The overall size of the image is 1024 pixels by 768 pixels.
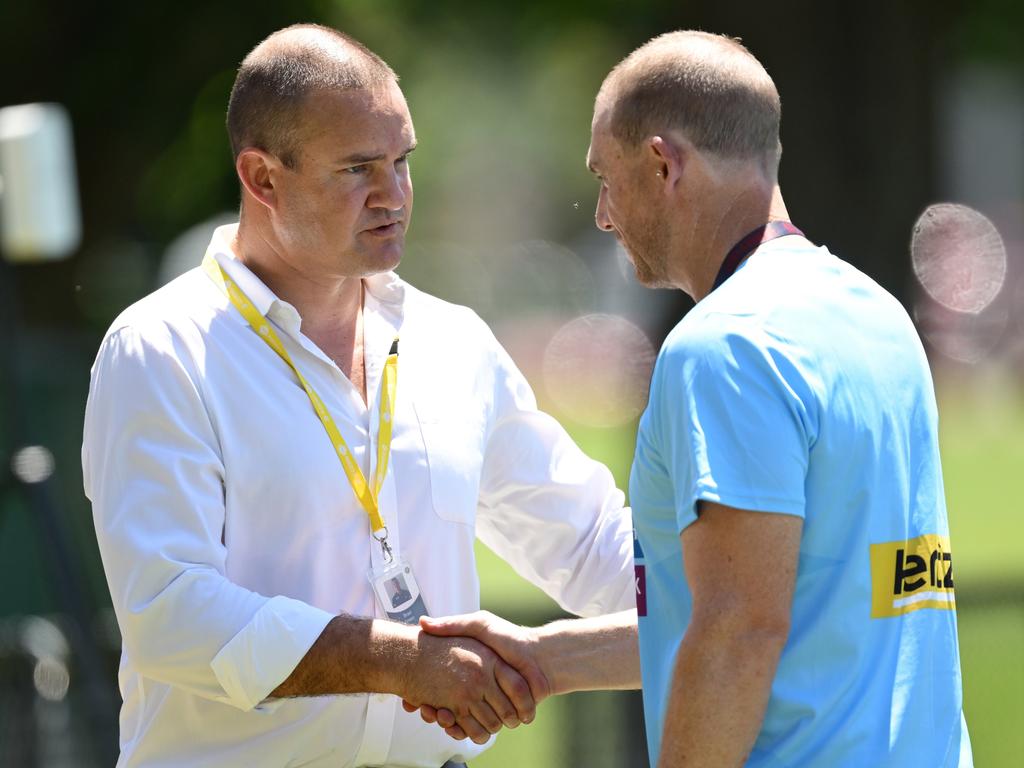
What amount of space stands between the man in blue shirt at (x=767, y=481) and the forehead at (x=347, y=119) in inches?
30.3

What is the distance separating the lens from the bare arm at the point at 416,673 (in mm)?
3234

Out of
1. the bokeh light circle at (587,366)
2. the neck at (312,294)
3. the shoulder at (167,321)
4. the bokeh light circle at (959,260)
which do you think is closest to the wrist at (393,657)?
the neck at (312,294)

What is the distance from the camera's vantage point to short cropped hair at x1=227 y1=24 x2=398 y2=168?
11.8 ft

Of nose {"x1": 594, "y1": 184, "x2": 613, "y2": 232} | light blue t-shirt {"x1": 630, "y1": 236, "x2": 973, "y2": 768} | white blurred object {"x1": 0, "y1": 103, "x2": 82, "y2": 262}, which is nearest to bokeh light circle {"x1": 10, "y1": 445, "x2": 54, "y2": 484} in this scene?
white blurred object {"x1": 0, "y1": 103, "x2": 82, "y2": 262}

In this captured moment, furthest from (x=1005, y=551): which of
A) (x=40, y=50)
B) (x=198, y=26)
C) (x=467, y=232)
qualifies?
(x=467, y=232)

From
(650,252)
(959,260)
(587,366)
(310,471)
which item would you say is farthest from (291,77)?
(587,366)

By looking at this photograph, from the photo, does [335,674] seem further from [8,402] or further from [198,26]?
[198,26]

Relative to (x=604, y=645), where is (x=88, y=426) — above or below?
above

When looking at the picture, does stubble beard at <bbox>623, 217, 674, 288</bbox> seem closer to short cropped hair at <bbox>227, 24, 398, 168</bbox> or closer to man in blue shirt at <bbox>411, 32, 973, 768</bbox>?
man in blue shirt at <bbox>411, 32, 973, 768</bbox>

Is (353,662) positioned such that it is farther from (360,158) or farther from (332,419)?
(360,158)

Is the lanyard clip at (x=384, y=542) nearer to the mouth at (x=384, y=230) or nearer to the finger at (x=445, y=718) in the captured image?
the finger at (x=445, y=718)

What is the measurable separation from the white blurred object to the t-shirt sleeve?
5.51 metres

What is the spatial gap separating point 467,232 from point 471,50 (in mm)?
28348

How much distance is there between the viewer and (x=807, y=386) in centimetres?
264
